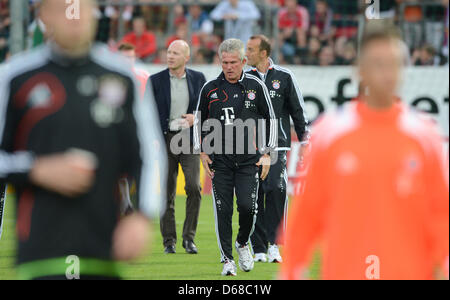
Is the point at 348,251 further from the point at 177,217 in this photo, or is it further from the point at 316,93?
the point at 316,93

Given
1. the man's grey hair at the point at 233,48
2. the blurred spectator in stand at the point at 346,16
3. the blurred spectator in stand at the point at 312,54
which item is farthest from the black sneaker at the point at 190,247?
the blurred spectator in stand at the point at 346,16

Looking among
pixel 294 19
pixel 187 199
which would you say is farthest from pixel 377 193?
pixel 294 19

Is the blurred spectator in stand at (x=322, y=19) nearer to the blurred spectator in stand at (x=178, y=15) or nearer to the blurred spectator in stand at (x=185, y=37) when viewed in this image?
the blurred spectator in stand at (x=185, y=37)

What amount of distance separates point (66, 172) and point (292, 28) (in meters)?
17.5

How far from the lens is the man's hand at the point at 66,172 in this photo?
14.1 feet

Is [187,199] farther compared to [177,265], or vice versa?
[187,199]

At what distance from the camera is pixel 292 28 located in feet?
70.5

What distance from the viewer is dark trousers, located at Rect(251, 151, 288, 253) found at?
11.2 metres

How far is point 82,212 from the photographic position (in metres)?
4.38

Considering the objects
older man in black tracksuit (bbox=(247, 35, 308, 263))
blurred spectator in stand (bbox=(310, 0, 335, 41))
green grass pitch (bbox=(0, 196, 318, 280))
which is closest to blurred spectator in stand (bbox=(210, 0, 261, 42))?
blurred spectator in stand (bbox=(310, 0, 335, 41))

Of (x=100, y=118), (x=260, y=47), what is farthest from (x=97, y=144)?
(x=260, y=47)

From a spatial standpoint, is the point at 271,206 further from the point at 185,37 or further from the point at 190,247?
the point at 185,37

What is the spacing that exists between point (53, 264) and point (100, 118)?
2.19 ft

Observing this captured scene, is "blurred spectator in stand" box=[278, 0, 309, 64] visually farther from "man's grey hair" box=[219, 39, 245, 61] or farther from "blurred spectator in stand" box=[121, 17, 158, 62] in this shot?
"man's grey hair" box=[219, 39, 245, 61]
